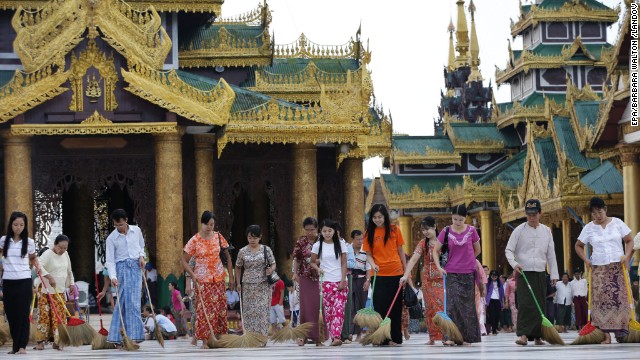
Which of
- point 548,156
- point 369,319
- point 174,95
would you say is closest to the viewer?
point 369,319

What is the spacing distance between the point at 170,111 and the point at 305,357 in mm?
13763

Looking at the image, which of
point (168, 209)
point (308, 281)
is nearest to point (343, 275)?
point (308, 281)

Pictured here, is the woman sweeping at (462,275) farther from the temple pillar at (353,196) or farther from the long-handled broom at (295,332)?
the temple pillar at (353,196)

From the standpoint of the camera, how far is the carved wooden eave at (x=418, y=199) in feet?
179

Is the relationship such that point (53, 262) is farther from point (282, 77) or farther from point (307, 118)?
point (282, 77)

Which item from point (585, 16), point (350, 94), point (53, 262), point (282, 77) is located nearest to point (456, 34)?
point (585, 16)

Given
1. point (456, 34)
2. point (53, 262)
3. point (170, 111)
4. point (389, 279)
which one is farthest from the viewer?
point (456, 34)

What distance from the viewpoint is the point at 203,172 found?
29297 mm

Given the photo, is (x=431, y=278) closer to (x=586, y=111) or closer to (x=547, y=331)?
(x=547, y=331)

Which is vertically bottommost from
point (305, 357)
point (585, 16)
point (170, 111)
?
point (305, 357)

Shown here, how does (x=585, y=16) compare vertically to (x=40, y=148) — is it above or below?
above

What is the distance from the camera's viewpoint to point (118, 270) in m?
18.5

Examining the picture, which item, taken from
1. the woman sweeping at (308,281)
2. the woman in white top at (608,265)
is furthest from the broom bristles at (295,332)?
the woman in white top at (608,265)

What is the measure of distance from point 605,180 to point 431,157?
57.0 ft
